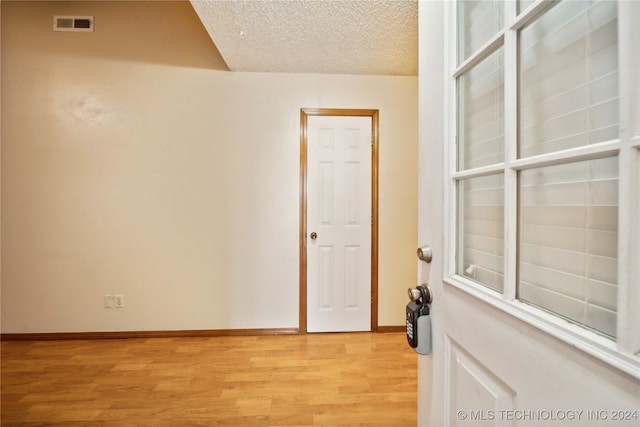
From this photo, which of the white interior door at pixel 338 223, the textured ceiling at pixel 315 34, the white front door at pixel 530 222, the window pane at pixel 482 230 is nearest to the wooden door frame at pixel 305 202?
the white interior door at pixel 338 223

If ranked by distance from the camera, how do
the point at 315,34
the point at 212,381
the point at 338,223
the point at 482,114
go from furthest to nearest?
the point at 338,223, the point at 315,34, the point at 212,381, the point at 482,114

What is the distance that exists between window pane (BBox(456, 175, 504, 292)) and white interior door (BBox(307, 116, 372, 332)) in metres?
1.88

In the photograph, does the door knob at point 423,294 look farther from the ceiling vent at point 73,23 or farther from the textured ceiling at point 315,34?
the ceiling vent at point 73,23

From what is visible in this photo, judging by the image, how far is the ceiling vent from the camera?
2.48m

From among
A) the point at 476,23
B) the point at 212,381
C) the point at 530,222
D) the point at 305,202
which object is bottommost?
the point at 212,381

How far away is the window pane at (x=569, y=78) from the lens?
411 millimetres

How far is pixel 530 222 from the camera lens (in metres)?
0.54

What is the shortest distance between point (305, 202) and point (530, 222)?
2104mm

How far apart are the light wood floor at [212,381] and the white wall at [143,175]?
29 cm

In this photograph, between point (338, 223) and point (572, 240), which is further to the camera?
point (338, 223)

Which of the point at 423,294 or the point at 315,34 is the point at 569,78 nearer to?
the point at 423,294

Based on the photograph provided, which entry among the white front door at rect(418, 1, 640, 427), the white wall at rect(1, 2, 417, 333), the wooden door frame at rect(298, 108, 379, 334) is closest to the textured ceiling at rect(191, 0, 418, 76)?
the white wall at rect(1, 2, 417, 333)

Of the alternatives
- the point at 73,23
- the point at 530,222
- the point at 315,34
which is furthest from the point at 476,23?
the point at 73,23

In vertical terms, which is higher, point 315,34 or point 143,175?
point 315,34
